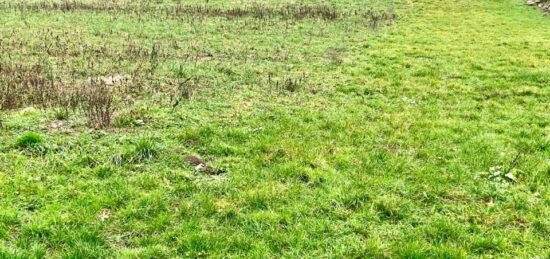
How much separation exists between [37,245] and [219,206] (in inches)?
103

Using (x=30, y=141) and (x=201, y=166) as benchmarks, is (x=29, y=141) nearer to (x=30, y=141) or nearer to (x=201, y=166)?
(x=30, y=141)

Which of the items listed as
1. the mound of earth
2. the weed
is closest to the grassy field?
the weed

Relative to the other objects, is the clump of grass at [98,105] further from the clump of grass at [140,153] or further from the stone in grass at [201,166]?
the stone in grass at [201,166]

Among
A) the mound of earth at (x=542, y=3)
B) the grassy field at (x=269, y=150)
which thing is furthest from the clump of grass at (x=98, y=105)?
the mound of earth at (x=542, y=3)

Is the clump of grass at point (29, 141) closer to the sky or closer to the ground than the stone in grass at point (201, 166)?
closer to the sky

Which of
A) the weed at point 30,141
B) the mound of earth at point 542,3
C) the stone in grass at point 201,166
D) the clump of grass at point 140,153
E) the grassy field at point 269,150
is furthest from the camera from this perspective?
the mound of earth at point 542,3

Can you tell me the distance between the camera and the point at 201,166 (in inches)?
342

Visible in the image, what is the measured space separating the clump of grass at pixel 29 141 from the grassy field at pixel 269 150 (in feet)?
→ 0.10

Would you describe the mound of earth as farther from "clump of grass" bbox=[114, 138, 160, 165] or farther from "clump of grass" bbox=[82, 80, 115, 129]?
"clump of grass" bbox=[114, 138, 160, 165]

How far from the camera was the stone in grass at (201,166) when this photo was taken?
8.55 m

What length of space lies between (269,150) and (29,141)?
4.69 meters

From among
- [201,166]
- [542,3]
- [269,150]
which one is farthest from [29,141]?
[542,3]

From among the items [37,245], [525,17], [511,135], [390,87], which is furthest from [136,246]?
[525,17]

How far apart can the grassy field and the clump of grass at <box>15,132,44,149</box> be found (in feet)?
0.10
